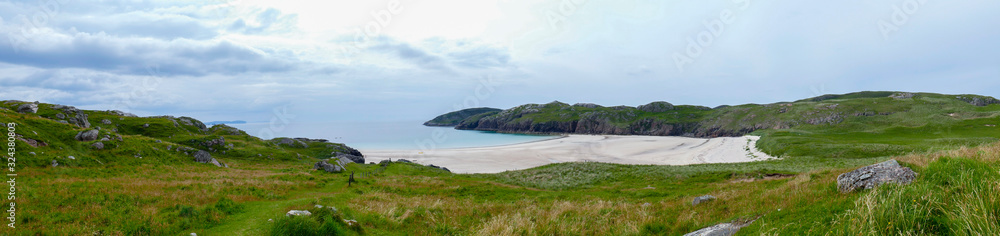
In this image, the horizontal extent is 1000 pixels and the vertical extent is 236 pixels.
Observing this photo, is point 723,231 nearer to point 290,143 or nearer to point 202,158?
point 202,158

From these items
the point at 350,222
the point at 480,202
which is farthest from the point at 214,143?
the point at 350,222

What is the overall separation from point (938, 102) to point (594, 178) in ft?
496

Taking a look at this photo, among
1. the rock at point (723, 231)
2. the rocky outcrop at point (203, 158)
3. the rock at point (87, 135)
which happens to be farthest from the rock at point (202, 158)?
the rock at point (723, 231)

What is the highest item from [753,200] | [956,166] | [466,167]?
[956,166]

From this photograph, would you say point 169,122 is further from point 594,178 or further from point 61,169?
point 594,178

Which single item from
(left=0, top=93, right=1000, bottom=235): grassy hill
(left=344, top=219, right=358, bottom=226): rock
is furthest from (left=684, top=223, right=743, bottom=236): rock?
(left=344, top=219, right=358, bottom=226): rock

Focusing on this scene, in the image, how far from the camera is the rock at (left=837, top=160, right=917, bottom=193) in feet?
30.8

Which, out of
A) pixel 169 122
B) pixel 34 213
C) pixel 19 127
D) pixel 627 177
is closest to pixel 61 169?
pixel 19 127

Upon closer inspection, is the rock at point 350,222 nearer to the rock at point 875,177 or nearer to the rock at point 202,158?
Answer: the rock at point 875,177

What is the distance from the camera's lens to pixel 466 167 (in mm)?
69000

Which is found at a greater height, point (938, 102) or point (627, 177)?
point (938, 102)

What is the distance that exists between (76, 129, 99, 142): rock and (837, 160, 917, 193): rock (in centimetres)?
5491

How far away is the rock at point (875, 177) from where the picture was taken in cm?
939

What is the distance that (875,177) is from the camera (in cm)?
969
